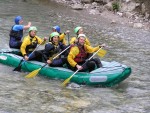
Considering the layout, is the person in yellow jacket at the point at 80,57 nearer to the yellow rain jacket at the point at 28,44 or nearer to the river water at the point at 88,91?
the river water at the point at 88,91

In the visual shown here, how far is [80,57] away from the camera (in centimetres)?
1081

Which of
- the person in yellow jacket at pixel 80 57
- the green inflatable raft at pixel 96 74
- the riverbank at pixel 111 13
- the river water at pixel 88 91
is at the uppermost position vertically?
the riverbank at pixel 111 13

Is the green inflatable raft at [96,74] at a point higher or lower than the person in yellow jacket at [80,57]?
lower

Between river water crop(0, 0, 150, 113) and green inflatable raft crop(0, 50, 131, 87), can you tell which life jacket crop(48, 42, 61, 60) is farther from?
river water crop(0, 0, 150, 113)

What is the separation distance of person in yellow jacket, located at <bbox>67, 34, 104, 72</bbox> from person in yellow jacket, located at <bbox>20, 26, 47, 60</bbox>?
1350 mm

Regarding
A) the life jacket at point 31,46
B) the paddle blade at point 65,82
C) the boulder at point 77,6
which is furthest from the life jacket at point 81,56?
the boulder at point 77,6

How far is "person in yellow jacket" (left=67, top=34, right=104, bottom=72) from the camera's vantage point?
10.5m

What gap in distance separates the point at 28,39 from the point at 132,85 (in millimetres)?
3521

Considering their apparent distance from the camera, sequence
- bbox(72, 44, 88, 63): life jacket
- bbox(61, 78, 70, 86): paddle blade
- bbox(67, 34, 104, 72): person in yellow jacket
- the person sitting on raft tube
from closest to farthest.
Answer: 1. bbox(61, 78, 70, 86): paddle blade
2. bbox(67, 34, 104, 72): person in yellow jacket
3. bbox(72, 44, 88, 63): life jacket
4. the person sitting on raft tube

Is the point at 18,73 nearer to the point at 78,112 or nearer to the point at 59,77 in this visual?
the point at 59,77

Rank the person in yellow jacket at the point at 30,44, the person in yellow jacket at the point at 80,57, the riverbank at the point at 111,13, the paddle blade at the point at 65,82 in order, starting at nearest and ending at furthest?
the paddle blade at the point at 65,82 < the person in yellow jacket at the point at 80,57 < the person in yellow jacket at the point at 30,44 < the riverbank at the point at 111,13

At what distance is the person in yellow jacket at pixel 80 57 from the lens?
1050cm

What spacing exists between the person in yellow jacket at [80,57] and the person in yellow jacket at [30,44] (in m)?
1.35

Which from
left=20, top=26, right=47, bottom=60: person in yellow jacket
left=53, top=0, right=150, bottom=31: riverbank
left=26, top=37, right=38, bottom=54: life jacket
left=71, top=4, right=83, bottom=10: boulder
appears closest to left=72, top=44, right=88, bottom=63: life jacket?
left=20, top=26, right=47, bottom=60: person in yellow jacket
